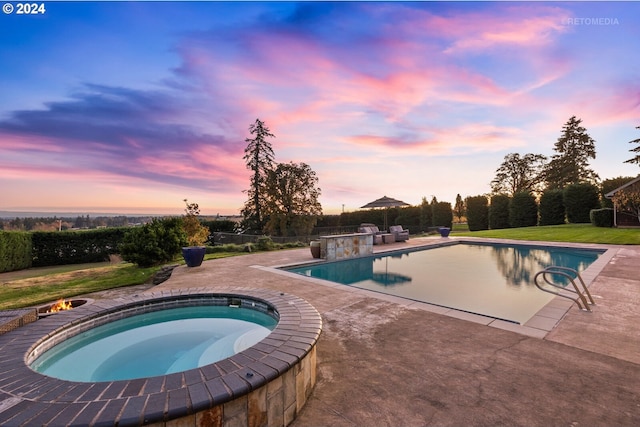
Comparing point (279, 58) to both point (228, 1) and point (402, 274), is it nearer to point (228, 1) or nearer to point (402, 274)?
point (228, 1)

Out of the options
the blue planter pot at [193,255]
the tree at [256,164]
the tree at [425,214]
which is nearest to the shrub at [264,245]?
the blue planter pot at [193,255]

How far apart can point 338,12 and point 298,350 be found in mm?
9933

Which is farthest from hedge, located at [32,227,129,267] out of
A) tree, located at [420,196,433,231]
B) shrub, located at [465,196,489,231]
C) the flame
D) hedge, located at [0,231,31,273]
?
shrub, located at [465,196,489,231]

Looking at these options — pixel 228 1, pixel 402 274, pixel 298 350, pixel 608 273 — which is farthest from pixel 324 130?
pixel 298 350

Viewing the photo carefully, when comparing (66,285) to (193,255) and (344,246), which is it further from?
(344,246)

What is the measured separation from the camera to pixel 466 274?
8.82 meters

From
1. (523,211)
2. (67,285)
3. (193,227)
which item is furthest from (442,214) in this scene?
(67,285)

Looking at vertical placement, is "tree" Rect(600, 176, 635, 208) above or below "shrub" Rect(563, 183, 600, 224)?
above

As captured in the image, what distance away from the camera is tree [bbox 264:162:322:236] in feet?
76.1

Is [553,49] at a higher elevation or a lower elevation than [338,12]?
lower

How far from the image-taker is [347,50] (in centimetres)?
1053

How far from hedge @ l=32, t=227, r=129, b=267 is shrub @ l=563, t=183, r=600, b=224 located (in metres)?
30.5

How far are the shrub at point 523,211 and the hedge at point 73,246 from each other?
28433 millimetres

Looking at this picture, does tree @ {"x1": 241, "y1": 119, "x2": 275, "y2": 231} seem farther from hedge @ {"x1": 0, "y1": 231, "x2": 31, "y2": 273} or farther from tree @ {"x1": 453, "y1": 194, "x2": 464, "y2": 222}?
tree @ {"x1": 453, "y1": 194, "x2": 464, "y2": 222}
